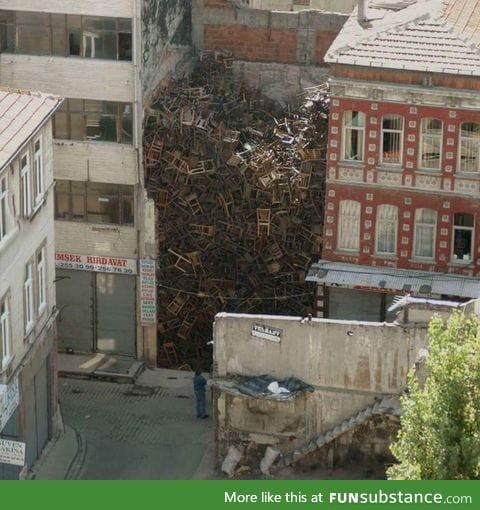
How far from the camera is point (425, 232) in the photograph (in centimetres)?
5959

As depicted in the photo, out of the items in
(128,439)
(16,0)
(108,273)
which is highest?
(16,0)

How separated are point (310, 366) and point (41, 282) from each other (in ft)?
28.2

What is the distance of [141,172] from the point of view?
62.6m

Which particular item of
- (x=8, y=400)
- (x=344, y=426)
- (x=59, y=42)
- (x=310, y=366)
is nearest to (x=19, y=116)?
(x=8, y=400)

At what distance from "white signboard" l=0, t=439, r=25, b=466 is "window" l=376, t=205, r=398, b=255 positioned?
1620cm

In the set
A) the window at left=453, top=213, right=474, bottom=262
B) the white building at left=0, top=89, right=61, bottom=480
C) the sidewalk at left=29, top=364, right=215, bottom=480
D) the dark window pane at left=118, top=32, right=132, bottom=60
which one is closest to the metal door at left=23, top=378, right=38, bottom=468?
the white building at left=0, top=89, right=61, bottom=480

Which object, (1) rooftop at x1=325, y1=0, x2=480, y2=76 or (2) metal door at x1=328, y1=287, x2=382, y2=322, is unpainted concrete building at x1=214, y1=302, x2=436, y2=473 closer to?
(2) metal door at x1=328, y1=287, x2=382, y2=322

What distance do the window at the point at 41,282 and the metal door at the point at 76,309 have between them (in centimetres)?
788

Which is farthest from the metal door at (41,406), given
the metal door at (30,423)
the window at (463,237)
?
the window at (463,237)

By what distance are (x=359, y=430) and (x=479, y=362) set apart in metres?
12.1

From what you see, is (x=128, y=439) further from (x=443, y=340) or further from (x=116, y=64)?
(x=443, y=340)

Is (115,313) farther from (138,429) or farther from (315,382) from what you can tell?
(315,382)

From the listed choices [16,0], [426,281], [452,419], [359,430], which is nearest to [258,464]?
[359,430]

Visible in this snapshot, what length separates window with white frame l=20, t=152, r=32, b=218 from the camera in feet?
173
